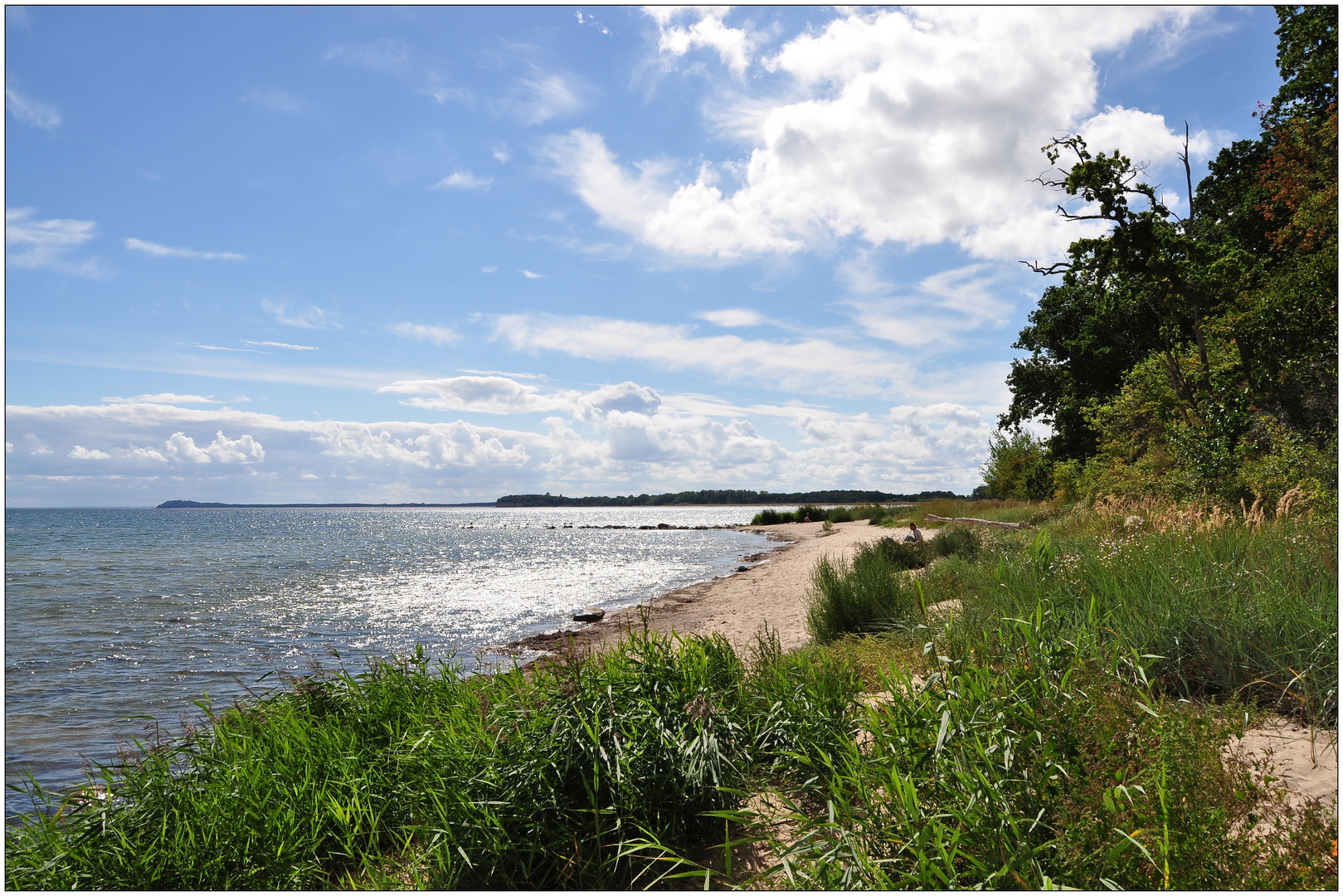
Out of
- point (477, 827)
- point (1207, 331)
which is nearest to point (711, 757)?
point (477, 827)

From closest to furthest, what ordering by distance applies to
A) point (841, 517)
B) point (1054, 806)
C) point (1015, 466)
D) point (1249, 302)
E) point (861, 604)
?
point (1054, 806) < point (861, 604) < point (1249, 302) < point (1015, 466) < point (841, 517)

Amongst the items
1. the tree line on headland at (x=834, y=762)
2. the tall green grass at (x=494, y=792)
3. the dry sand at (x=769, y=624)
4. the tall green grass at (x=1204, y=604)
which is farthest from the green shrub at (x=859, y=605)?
the tall green grass at (x=494, y=792)

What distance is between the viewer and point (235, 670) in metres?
11.3

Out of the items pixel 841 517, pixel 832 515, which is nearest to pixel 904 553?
pixel 841 517

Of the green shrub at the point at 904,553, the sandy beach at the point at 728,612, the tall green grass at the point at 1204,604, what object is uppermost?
the tall green grass at the point at 1204,604

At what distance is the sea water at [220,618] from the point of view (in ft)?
29.2

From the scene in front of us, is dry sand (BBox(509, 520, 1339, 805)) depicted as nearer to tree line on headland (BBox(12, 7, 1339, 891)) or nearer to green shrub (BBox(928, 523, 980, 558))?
tree line on headland (BBox(12, 7, 1339, 891))

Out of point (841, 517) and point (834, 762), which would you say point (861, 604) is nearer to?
point (834, 762)

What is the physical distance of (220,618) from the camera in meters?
17.1

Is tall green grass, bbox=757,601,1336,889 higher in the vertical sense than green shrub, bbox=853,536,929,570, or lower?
higher

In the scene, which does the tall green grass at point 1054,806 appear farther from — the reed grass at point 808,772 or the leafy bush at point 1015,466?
the leafy bush at point 1015,466

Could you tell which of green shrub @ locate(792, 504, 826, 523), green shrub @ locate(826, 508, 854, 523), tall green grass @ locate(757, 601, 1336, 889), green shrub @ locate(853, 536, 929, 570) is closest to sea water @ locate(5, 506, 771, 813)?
tall green grass @ locate(757, 601, 1336, 889)

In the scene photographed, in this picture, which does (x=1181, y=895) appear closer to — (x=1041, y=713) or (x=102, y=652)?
(x=1041, y=713)

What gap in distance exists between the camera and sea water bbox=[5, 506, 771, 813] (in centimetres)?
890
